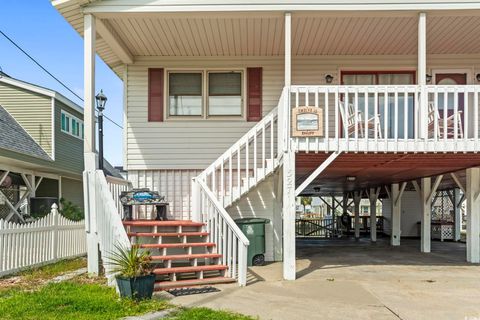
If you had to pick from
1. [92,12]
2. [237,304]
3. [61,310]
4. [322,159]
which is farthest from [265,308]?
[92,12]

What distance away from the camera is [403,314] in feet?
16.6

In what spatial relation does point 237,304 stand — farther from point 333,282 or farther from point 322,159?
point 322,159

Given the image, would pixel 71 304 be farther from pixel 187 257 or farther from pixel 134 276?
pixel 187 257

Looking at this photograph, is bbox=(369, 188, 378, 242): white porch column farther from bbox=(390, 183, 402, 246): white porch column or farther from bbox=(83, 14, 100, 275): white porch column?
bbox=(83, 14, 100, 275): white porch column

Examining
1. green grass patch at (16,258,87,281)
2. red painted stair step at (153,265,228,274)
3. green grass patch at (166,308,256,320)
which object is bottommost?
green grass patch at (16,258,87,281)

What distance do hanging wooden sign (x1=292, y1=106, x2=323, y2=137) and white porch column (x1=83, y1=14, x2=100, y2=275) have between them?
3.49 meters

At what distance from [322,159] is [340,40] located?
2.82m

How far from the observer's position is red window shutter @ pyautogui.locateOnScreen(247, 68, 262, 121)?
9805 mm

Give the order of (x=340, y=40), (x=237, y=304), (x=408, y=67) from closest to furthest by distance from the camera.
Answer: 1. (x=237, y=304)
2. (x=340, y=40)
3. (x=408, y=67)

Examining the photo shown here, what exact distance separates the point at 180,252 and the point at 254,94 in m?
4.01

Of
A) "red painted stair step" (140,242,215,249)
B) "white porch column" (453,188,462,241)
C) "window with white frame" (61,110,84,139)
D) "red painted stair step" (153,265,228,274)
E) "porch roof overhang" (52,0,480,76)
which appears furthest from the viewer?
"window with white frame" (61,110,84,139)

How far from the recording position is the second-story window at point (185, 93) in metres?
9.91

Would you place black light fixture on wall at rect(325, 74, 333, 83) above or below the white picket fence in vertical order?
above

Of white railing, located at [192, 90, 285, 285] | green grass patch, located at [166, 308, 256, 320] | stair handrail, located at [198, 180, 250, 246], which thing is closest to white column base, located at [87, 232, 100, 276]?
white railing, located at [192, 90, 285, 285]
